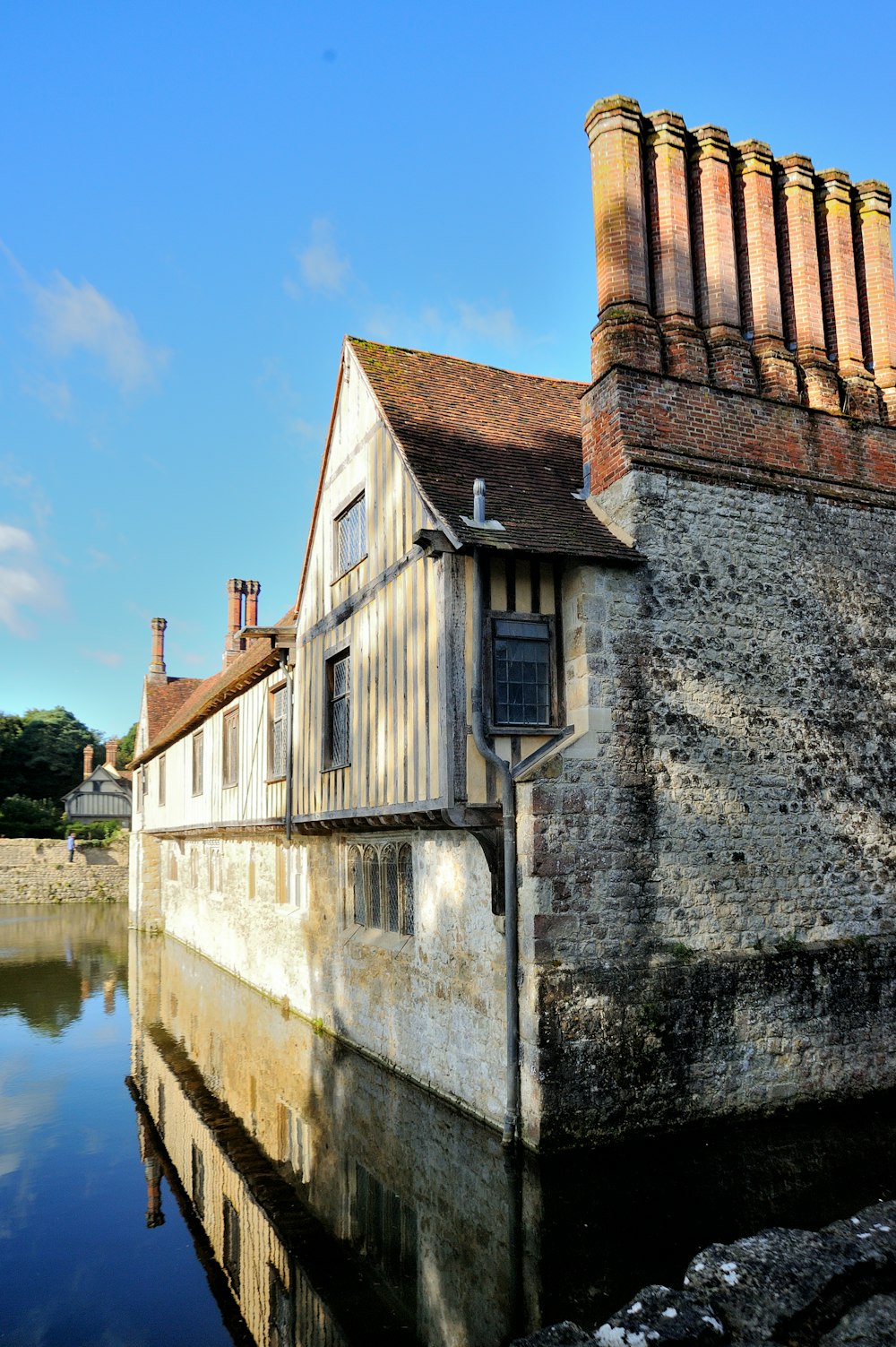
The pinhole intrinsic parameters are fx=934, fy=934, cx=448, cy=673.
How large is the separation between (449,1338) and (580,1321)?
76cm

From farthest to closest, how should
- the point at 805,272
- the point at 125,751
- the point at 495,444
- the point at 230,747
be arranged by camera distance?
the point at 125,751 < the point at 230,747 < the point at 805,272 < the point at 495,444

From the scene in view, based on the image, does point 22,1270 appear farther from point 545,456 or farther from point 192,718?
point 192,718

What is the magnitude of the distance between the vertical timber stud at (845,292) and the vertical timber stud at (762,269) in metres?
0.83

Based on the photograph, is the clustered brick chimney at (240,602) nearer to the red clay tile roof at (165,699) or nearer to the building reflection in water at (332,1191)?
the red clay tile roof at (165,699)

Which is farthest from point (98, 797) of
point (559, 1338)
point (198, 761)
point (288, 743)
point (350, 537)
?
point (559, 1338)

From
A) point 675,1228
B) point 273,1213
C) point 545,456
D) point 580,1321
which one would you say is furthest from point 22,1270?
point 545,456

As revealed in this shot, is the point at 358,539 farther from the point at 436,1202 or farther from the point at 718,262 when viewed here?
the point at 436,1202

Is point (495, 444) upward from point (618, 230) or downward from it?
downward

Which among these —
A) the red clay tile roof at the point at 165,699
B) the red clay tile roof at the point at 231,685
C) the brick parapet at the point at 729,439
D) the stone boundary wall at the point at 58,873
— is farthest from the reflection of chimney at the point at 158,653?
the brick parapet at the point at 729,439

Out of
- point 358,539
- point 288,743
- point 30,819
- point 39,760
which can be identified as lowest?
point 30,819

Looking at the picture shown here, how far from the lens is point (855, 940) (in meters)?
9.46

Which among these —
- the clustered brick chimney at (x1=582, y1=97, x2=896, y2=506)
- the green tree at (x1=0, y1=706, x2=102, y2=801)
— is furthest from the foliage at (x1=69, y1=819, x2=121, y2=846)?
the clustered brick chimney at (x1=582, y1=97, x2=896, y2=506)

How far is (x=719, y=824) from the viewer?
9.06 meters

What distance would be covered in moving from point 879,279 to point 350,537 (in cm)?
725
